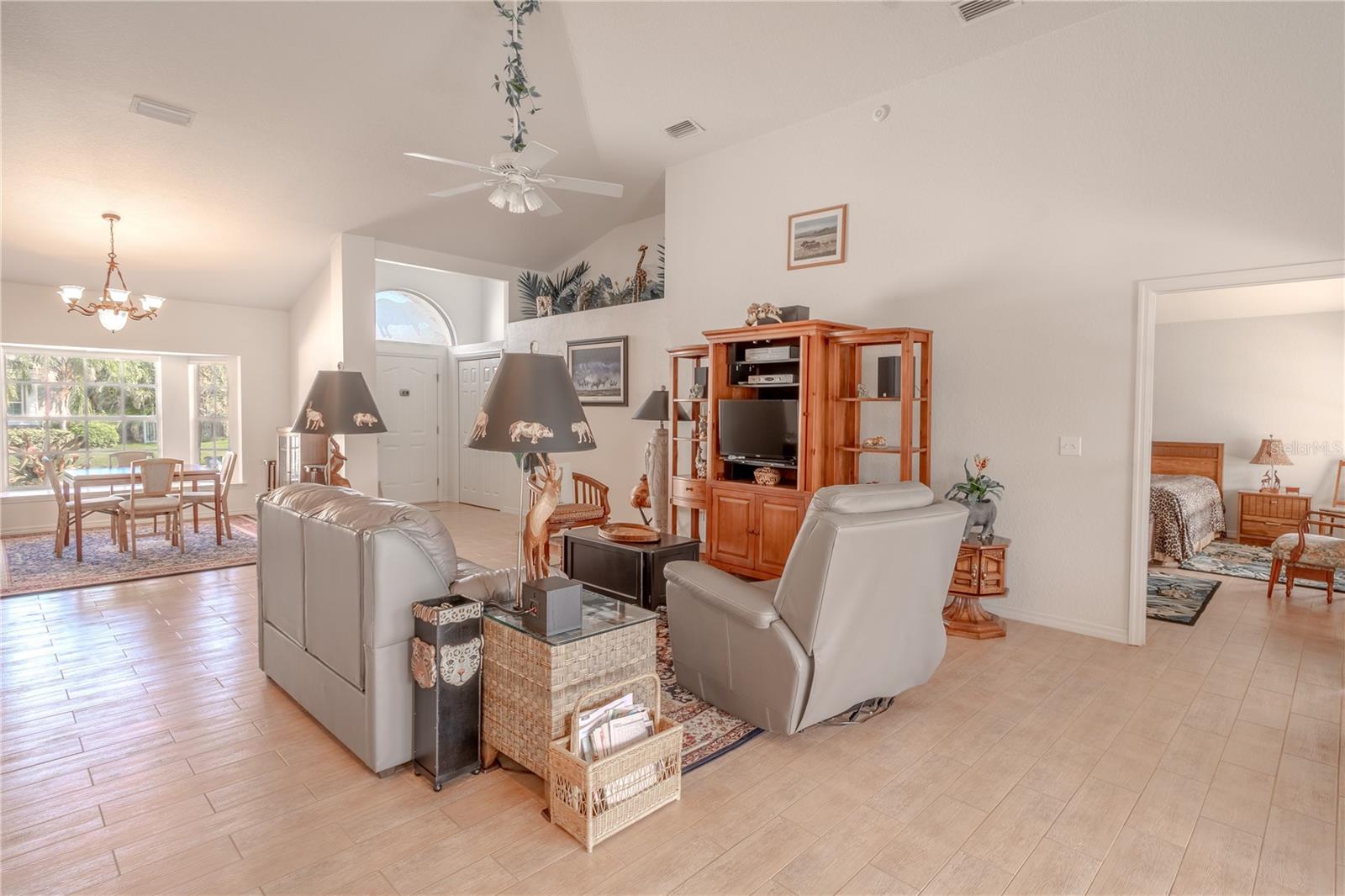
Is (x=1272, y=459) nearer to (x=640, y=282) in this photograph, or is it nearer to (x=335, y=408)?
(x=640, y=282)

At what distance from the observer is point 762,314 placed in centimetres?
515

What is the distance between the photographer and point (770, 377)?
5.14m

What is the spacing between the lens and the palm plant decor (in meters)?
4.26

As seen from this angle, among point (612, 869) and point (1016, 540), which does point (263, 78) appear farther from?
point (1016, 540)

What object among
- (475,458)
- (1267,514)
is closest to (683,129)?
(475,458)

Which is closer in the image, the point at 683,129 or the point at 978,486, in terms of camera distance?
the point at 978,486

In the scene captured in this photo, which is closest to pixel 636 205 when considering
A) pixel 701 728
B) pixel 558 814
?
pixel 701 728

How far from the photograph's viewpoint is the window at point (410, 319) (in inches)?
364

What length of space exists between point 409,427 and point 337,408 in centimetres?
559

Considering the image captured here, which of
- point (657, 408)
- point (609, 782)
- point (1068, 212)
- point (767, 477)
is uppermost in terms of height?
point (1068, 212)

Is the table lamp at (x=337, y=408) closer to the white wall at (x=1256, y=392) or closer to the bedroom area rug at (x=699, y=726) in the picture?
the bedroom area rug at (x=699, y=726)

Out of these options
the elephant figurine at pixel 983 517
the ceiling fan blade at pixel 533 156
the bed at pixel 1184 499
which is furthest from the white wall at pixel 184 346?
the bed at pixel 1184 499

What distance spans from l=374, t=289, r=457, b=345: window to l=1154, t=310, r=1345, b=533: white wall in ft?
28.1

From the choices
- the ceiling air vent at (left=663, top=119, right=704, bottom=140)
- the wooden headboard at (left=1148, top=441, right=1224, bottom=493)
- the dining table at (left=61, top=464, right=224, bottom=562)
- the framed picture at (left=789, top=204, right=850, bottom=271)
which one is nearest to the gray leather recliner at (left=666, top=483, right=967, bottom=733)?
the framed picture at (left=789, top=204, right=850, bottom=271)
